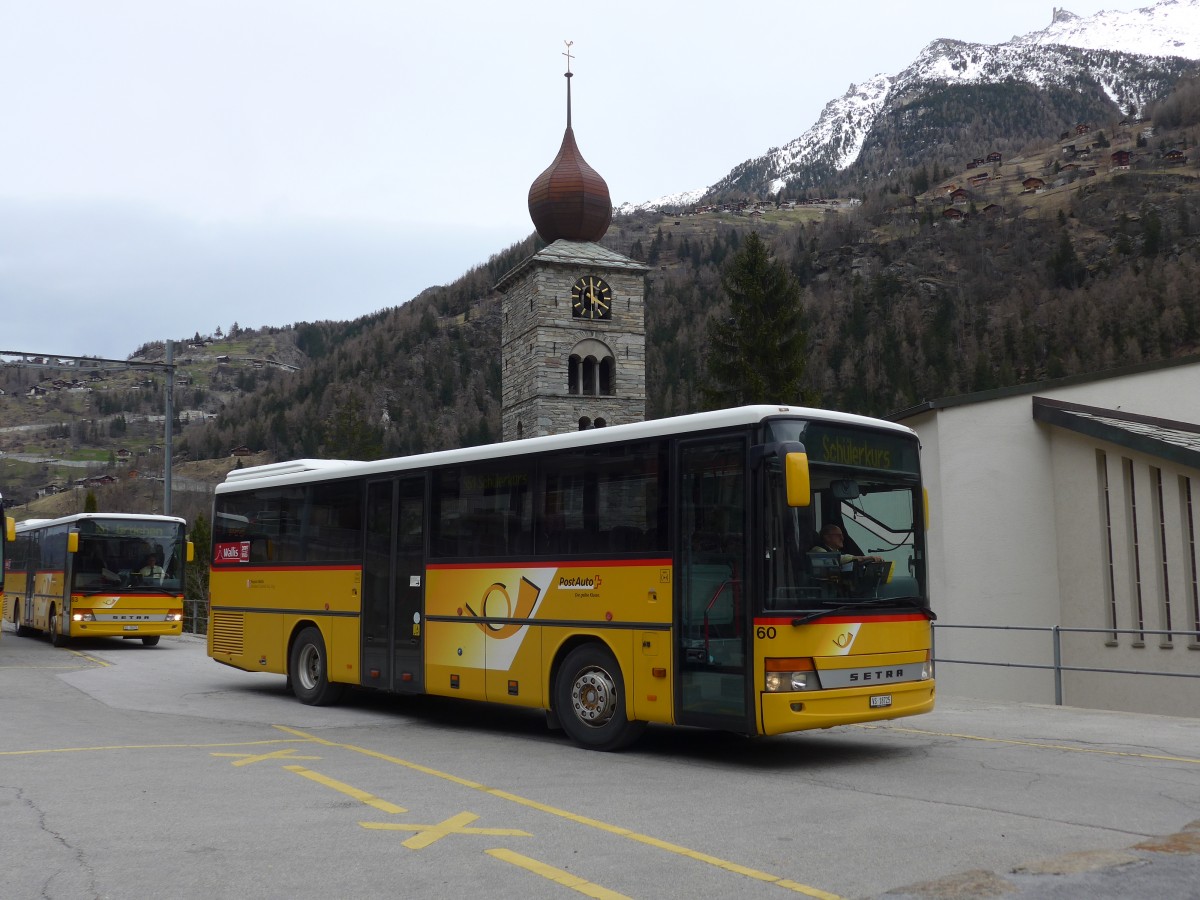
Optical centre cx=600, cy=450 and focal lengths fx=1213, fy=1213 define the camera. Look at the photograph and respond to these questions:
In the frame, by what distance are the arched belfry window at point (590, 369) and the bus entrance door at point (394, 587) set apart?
43340mm

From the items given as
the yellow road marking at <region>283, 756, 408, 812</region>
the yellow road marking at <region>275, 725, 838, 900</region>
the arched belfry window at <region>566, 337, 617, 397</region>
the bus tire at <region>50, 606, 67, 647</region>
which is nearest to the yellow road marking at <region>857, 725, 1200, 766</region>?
the yellow road marking at <region>275, 725, 838, 900</region>

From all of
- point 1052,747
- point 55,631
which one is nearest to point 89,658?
point 55,631

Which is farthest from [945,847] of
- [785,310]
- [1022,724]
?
[785,310]

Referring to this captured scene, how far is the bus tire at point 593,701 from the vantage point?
33.8ft

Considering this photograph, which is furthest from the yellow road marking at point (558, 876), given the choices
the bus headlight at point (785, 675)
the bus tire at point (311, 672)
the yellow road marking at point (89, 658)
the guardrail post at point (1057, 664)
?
the yellow road marking at point (89, 658)

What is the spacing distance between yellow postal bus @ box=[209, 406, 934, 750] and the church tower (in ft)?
139

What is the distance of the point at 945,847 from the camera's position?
254 inches

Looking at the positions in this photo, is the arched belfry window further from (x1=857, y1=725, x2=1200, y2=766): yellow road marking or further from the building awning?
(x1=857, y1=725, x2=1200, y2=766): yellow road marking

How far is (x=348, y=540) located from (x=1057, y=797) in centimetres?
849

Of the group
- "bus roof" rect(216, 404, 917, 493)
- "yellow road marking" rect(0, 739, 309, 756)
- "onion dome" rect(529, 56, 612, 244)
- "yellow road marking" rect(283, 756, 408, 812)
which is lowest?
"yellow road marking" rect(283, 756, 408, 812)

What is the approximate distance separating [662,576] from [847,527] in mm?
1543

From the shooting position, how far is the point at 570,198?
56.9 metres

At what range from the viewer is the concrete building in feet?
63.7

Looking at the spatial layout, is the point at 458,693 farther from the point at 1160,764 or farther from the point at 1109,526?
the point at 1109,526
